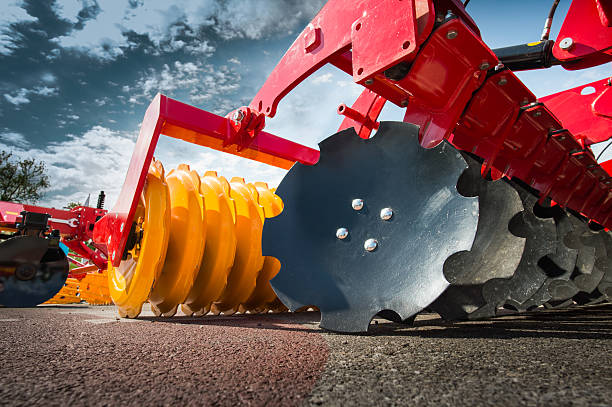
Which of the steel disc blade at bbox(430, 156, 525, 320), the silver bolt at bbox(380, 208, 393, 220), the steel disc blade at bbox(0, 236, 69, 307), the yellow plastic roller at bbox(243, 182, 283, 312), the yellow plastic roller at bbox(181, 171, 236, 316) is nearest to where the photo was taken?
the silver bolt at bbox(380, 208, 393, 220)

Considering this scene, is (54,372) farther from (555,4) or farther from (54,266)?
(54,266)

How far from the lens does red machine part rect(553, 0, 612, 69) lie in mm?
1975

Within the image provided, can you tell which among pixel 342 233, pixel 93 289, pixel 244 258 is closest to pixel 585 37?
pixel 342 233

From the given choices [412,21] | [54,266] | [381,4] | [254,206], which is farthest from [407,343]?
[54,266]

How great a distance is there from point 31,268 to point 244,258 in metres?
2.79

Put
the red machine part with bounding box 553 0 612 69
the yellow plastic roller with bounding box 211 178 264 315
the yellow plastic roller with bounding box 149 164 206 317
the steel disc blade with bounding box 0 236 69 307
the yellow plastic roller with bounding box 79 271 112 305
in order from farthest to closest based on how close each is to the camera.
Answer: the yellow plastic roller with bounding box 79 271 112 305
the steel disc blade with bounding box 0 236 69 307
the yellow plastic roller with bounding box 211 178 264 315
the yellow plastic roller with bounding box 149 164 206 317
the red machine part with bounding box 553 0 612 69

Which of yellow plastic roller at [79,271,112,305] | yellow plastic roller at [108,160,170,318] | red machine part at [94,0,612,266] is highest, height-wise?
red machine part at [94,0,612,266]

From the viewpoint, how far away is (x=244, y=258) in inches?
107

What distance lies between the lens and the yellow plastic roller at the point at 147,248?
2119 mm

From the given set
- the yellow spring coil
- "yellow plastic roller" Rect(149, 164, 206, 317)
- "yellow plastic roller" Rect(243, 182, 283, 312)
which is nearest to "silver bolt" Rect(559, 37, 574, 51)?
"yellow plastic roller" Rect(243, 182, 283, 312)

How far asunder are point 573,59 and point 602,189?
4.33 ft

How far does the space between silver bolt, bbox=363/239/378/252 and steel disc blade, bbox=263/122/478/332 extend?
1 cm

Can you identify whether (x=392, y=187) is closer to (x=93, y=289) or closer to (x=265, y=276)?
(x=265, y=276)

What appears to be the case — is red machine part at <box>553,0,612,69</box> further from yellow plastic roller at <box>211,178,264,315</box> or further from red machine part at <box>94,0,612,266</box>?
yellow plastic roller at <box>211,178,264,315</box>
